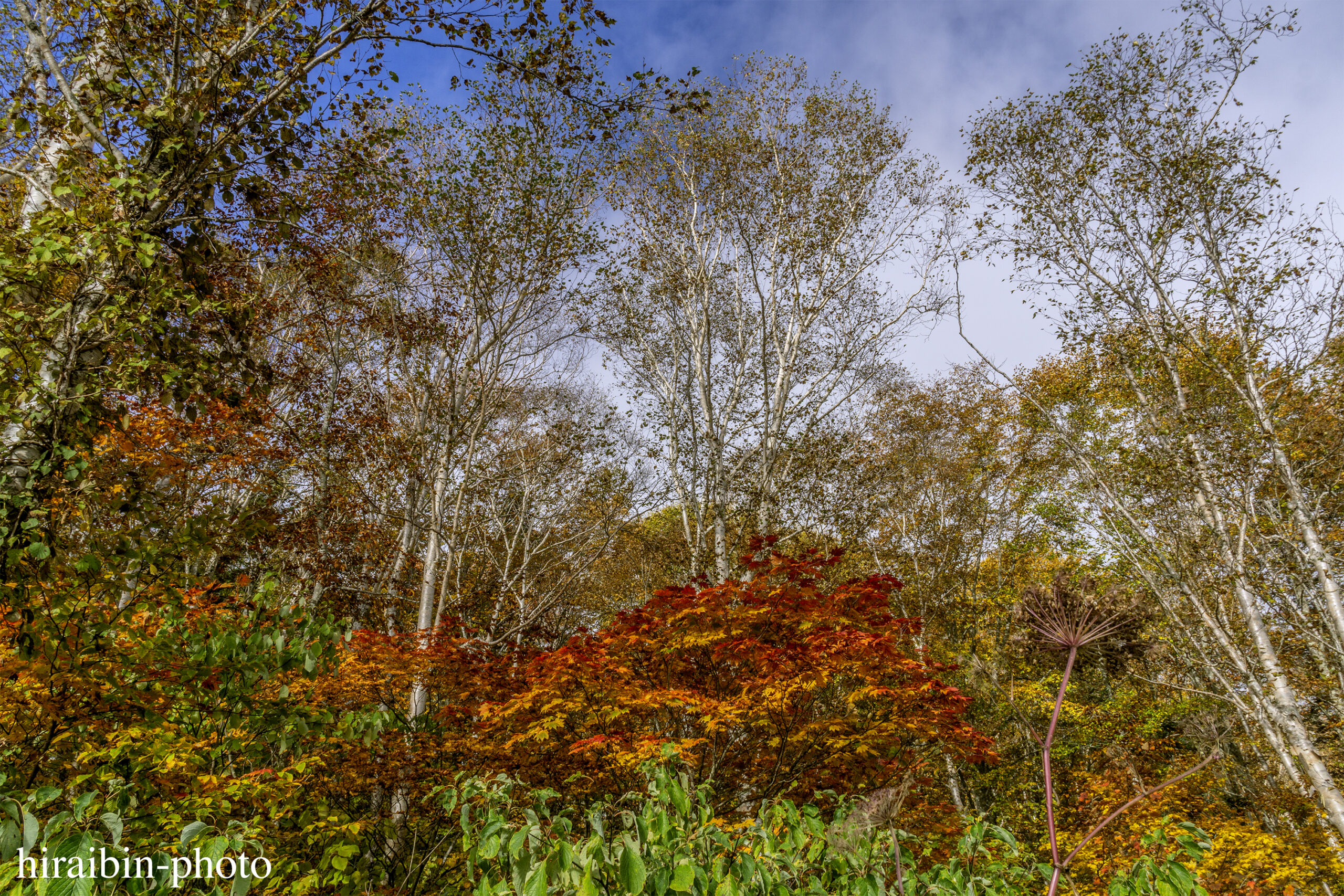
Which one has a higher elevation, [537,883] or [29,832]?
[29,832]

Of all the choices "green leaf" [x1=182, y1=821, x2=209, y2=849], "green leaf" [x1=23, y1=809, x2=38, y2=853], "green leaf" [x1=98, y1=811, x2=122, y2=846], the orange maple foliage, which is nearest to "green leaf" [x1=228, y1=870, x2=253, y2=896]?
"green leaf" [x1=182, y1=821, x2=209, y2=849]

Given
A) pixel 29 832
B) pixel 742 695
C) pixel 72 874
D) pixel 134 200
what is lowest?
pixel 742 695

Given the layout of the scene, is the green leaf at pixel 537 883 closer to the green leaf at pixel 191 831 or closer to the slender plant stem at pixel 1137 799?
the green leaf at pixel 191 831

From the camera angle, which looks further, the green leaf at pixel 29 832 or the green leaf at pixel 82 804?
the green leaf at pixel 82 804

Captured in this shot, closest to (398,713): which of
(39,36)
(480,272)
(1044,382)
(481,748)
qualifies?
(481,748)

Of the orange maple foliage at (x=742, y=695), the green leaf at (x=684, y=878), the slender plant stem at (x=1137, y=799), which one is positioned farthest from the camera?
the orange maple foliage at (x=742, y=695)

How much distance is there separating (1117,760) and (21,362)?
13834mm

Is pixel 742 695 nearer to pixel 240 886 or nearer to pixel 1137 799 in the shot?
pixel 240 886

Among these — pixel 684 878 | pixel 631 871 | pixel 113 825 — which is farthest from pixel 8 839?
pixel 684 878

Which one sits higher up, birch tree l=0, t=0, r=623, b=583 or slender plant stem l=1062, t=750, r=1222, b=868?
birch tree l=0, t=0, r=623, b=583

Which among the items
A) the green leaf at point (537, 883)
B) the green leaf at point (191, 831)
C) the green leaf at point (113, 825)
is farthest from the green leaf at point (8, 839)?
the green leaf at point (537, 883)

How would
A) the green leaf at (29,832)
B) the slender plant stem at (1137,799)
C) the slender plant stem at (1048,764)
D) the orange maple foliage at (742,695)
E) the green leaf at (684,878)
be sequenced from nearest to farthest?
the slender plant stem at (1137,799)
the slender plant stem at (1048,764)
the green leaf at (29,832)
the green leaf at (684,878)
the orange maple foliage at (742,695)

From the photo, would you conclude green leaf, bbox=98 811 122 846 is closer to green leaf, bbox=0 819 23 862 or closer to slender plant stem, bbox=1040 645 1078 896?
green leaf, bbox=0 819 23 862

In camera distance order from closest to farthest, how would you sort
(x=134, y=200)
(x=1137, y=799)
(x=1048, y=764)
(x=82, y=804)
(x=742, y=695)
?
(x=1137, y=799)
(x=1048, y=764)
(x=82, y=804)
(x=134, y=200)
(x=742, y=695)
